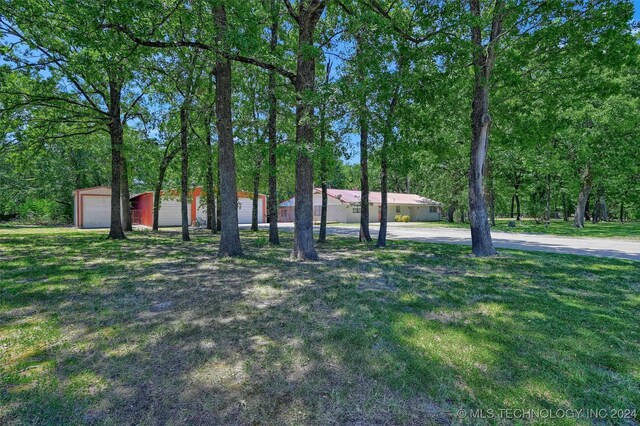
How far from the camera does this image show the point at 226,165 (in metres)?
8.19

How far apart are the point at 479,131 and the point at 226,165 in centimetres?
674

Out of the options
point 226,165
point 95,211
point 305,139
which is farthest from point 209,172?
point 95,211

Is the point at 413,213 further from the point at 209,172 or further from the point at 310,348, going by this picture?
the point at 310,348

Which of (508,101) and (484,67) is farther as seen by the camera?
(508,101)

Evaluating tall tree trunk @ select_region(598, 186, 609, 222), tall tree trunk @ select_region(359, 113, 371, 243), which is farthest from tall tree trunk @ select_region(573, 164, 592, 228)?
tall tree trunk @ select_region(359, 113, 371, 243)

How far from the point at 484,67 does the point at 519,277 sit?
216 inches

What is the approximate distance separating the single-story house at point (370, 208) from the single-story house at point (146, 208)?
3.77 metres

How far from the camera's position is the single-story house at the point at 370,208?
3334 cm

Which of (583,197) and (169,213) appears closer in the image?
(583,197)

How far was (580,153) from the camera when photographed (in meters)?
17.4

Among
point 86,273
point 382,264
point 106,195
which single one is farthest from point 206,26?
point 106,195

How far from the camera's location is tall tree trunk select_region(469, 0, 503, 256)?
816 centimetres

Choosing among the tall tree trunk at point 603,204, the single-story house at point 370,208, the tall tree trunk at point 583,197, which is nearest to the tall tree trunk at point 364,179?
the tall tree trunk at point 583,197

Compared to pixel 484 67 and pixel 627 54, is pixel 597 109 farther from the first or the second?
pixel 484 67
